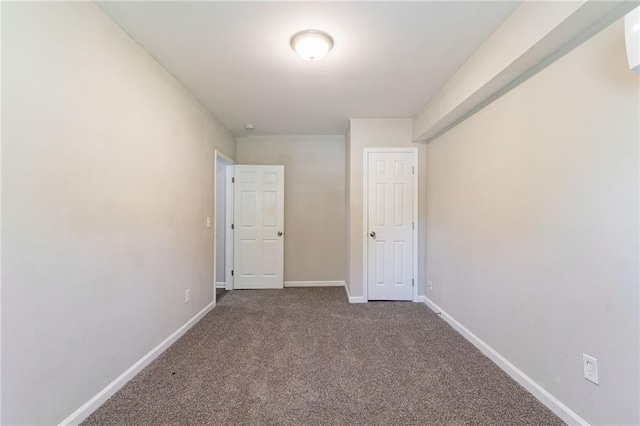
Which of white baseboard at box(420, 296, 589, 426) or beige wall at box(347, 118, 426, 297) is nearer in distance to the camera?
white baseboard at box(420, 296, 589, 426)

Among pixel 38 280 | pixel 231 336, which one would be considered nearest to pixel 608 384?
pixel 231 336

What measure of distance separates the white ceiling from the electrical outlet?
201 centimetres

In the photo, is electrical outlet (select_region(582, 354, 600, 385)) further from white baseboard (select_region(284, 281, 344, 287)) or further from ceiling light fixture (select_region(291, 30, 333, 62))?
white baseboard (select_region(284, 281, 344, 287))

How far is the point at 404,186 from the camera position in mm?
3578

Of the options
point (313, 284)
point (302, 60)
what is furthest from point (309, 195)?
point (302, 60)

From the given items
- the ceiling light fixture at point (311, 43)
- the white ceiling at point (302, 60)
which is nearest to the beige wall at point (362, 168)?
Answer: the white ceiling at point (302, 60)

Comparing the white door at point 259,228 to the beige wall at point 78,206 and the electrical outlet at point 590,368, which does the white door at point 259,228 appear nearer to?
the beige wall at point 78,206

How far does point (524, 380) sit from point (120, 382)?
2.73 metres

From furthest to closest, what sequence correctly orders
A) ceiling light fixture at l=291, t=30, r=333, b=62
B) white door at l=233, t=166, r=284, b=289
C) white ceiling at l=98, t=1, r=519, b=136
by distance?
white door at l=233, t=166, r=284, b=289 → ceiling light fixture at l=291, t=30, r=333, b=62 → white ceiling at l=98, t=1, r=519, b=136

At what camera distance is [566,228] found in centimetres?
153

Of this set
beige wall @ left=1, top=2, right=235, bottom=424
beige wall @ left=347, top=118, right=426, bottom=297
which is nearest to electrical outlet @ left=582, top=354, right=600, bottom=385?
beige wall @ left=347, top=118, right=426, bottom=297

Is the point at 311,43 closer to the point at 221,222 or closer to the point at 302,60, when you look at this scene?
the point at 302,60

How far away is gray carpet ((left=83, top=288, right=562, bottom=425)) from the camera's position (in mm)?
1577

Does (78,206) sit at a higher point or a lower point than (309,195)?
lower
